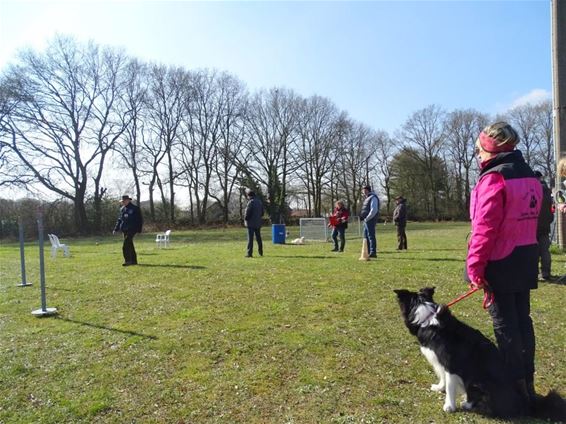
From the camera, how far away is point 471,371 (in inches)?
128

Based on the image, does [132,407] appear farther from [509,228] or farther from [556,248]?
[556,248]

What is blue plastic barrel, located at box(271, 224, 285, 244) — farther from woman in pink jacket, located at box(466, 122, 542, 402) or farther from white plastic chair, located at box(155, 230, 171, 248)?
woman in pink jacket, located at box(466, 122, 542, 402)

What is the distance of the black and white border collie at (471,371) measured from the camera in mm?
3176

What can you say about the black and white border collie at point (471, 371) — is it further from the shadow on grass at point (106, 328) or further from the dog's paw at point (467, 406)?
the shadow on grass at point (106, 328)

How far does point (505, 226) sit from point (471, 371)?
1060mm

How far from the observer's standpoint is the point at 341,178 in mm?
54594

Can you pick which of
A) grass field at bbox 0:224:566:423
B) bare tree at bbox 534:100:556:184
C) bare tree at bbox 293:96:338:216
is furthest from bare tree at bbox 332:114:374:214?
grass field at bbox 0:224:566:423

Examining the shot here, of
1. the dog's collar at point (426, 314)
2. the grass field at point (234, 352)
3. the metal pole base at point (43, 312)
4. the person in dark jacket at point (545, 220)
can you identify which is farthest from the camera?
the person in dark jacket at point (545, 220)

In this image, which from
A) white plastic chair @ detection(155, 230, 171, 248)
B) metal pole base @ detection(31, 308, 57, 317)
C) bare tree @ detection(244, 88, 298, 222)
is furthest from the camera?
bare tree @ detection(244, 88, 298, 222)

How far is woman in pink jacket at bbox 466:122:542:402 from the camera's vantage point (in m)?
3.08

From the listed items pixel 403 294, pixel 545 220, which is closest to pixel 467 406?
pixel 403 294

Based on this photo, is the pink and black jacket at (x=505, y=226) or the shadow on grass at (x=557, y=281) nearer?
the pink and black jacket at (x=505, y=226)

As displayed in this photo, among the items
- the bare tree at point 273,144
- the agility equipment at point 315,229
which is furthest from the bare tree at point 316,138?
the agility equipment at point 315,229

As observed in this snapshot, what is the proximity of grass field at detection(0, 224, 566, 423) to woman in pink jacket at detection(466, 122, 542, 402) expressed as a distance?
0.66 m
